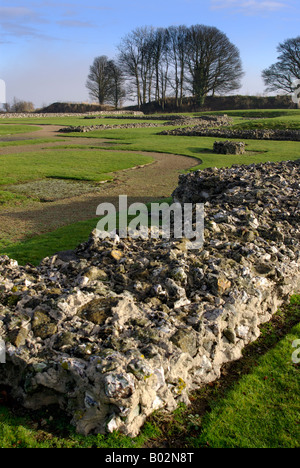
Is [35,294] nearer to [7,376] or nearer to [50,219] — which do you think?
[7,376]

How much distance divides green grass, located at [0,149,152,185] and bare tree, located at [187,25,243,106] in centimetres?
5679

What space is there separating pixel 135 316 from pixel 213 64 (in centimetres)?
8179

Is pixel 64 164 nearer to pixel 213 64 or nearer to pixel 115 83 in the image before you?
pixel 213 64

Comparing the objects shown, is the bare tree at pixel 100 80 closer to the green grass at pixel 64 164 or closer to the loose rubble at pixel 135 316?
the green grass at pixel 64 164

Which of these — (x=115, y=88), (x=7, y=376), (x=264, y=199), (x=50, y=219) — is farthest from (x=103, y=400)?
(x=115, y=88)

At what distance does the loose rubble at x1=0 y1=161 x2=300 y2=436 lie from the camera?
3676 millimetres

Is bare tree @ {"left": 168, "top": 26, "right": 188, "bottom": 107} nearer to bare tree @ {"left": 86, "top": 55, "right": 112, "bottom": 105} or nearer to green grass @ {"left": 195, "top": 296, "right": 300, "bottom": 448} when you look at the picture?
bare tree @ {"left": 86, "top": 55, "right": 112, "bottom": 105}

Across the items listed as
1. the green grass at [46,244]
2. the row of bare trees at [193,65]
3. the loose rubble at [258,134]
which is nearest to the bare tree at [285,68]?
the row of bare trees at [193,65]

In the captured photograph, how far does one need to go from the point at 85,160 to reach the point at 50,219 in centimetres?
1092

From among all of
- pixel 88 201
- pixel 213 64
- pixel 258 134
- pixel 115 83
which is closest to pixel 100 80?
pixel 115 83

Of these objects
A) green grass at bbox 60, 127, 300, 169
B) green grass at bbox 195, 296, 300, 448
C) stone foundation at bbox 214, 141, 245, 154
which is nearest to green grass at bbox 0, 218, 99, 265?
green grass at bbox 195, 296, 300, 448

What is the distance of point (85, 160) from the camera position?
72.2 feet

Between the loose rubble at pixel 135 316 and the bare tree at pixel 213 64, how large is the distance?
243 feet

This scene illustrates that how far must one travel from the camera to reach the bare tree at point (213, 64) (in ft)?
250
